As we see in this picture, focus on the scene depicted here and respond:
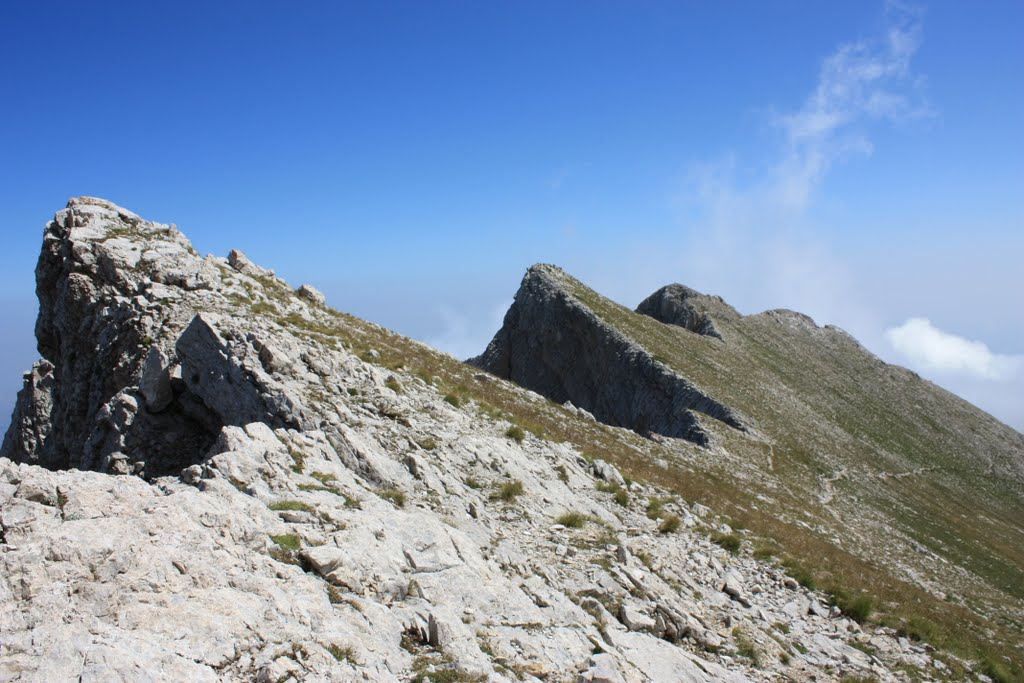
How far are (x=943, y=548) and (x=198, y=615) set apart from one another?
43.7 metres

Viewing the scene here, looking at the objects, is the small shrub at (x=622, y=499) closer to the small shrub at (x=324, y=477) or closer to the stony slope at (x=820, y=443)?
the stony slope at (x=820, y=443)

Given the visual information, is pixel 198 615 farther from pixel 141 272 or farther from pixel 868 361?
pixel 868 361

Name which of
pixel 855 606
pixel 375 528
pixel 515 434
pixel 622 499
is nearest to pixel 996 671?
pixel 855 606

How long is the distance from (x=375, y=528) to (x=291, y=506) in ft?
5.87

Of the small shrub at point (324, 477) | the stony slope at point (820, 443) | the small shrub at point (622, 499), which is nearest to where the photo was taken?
the small shrub at point (324, 477)

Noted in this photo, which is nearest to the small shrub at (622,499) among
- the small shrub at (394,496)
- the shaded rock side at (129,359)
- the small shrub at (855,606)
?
the small shrub at (855,606)

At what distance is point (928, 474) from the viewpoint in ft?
185

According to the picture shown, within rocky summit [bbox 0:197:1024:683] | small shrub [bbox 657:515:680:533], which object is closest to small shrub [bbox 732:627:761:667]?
rocky summit [bbox 0:197:1024:683]

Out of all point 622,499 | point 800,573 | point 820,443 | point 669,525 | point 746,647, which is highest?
point 820,443

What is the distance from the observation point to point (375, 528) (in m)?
12.6

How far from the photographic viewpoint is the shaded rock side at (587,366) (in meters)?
51.3

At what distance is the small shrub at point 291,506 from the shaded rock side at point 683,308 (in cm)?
6753

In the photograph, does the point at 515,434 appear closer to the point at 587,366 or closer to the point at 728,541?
the point at 728,541

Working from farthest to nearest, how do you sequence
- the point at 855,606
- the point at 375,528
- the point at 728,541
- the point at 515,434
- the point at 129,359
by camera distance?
the point at 129,359 → the point at 515,434 → the point at 728,541 → the point at 855,606 → the point at 375,528
